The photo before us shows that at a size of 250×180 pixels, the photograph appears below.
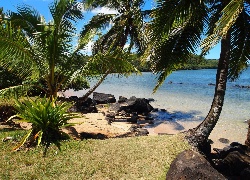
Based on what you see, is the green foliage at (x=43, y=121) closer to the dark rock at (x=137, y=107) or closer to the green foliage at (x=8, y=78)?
the green foliage at (x=8, y=78)

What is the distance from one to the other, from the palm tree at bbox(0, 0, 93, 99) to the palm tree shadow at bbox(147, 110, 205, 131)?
28.1ft

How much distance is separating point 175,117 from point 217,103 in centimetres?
1255

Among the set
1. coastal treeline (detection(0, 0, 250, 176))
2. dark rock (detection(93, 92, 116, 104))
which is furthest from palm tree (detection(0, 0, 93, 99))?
dark rock (detection(93, 92, 116, 104))

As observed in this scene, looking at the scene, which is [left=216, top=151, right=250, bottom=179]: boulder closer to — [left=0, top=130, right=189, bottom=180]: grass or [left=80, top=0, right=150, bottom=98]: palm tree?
[left=0, top=130, right=189, bottom=180]: grass

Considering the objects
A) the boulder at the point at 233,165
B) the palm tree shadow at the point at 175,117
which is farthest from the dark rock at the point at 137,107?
the boulder at the point at 233,165

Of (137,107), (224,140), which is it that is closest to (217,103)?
(224,140)

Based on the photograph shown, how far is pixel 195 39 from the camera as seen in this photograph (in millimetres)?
8781

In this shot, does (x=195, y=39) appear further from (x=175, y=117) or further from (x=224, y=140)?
(x=175, y=117)

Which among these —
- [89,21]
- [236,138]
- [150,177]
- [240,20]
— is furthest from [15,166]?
[89,21]

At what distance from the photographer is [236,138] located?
49.7 feet

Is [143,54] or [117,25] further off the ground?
[117,25]

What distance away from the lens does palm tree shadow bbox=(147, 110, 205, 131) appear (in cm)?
1838

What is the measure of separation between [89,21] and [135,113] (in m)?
7.54

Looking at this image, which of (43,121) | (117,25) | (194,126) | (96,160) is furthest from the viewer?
(117,25)
